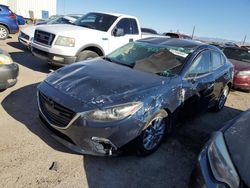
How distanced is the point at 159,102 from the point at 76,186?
1490 millimetres

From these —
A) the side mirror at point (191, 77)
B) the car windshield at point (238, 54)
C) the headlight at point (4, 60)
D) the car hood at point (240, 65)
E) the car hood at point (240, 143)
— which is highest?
the side mirror at point (191, 77)

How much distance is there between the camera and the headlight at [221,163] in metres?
1.97

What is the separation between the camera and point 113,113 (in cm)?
311

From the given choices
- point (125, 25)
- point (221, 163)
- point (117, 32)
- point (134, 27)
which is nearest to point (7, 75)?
point (117, 32)

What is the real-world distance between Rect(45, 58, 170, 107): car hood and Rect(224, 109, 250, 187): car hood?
1.19m

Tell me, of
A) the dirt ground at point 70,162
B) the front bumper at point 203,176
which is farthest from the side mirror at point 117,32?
the front bumper at point 203,176

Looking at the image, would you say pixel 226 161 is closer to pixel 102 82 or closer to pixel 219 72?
pixel 102 82

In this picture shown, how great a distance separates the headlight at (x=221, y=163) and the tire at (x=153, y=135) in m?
1.02

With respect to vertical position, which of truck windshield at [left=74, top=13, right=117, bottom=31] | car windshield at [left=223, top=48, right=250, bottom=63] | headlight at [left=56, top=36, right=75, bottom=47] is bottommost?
car windshield at [left=223, top=48, right=250, bottom=63]

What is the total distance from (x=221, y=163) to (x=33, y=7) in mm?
30703

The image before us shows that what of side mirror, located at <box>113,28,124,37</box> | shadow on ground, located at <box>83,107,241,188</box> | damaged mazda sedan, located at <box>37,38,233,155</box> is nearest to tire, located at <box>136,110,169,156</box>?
damaged mazda sedan, located at <box>37,38,233,155</box>

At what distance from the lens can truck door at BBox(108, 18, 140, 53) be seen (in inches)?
306

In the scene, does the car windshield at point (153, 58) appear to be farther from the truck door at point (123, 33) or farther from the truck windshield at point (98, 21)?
the truck windshield at point (98, 21)

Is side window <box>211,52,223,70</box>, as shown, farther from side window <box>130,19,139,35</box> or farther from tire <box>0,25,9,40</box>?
tire <box>0,25,9,40</box>
